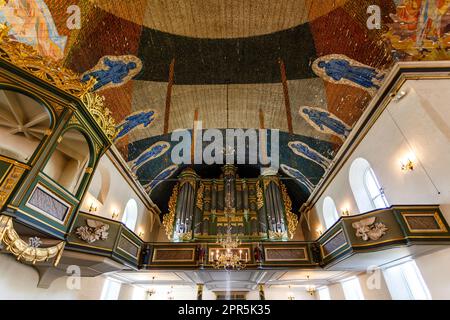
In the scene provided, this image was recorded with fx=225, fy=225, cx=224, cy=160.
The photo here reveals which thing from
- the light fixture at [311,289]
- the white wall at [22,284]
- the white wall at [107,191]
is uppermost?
the white wall at [107,191]

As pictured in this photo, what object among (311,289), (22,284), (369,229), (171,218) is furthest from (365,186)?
(22,284)

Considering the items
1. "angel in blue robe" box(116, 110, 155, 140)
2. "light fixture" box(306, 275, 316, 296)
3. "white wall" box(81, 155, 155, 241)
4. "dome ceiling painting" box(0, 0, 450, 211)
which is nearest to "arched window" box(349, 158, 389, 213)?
"dome ceiling painting" box(0, 0, 450, 211)

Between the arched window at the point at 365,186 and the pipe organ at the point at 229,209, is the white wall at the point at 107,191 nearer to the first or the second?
the pipe organ at the point at 229,209

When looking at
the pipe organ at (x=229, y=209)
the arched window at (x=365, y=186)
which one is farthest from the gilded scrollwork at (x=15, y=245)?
the arched window at (x=365, y=186)

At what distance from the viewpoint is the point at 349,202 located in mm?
8711

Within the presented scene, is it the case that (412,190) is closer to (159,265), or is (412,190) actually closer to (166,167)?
(159,265)

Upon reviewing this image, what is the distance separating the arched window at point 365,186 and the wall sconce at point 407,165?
1.29 m

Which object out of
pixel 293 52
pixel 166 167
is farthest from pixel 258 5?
pixel 166 167

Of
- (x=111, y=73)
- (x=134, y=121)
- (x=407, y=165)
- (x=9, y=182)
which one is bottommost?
(x=9, y=182)

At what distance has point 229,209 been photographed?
34.7 feet

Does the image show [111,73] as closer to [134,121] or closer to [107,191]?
[134,121]

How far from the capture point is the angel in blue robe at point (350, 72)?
669 centimetres

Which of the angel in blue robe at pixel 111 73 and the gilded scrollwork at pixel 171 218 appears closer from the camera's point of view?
the angel in blue robe at pixel 111 73

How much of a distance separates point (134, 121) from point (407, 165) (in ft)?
30.2
